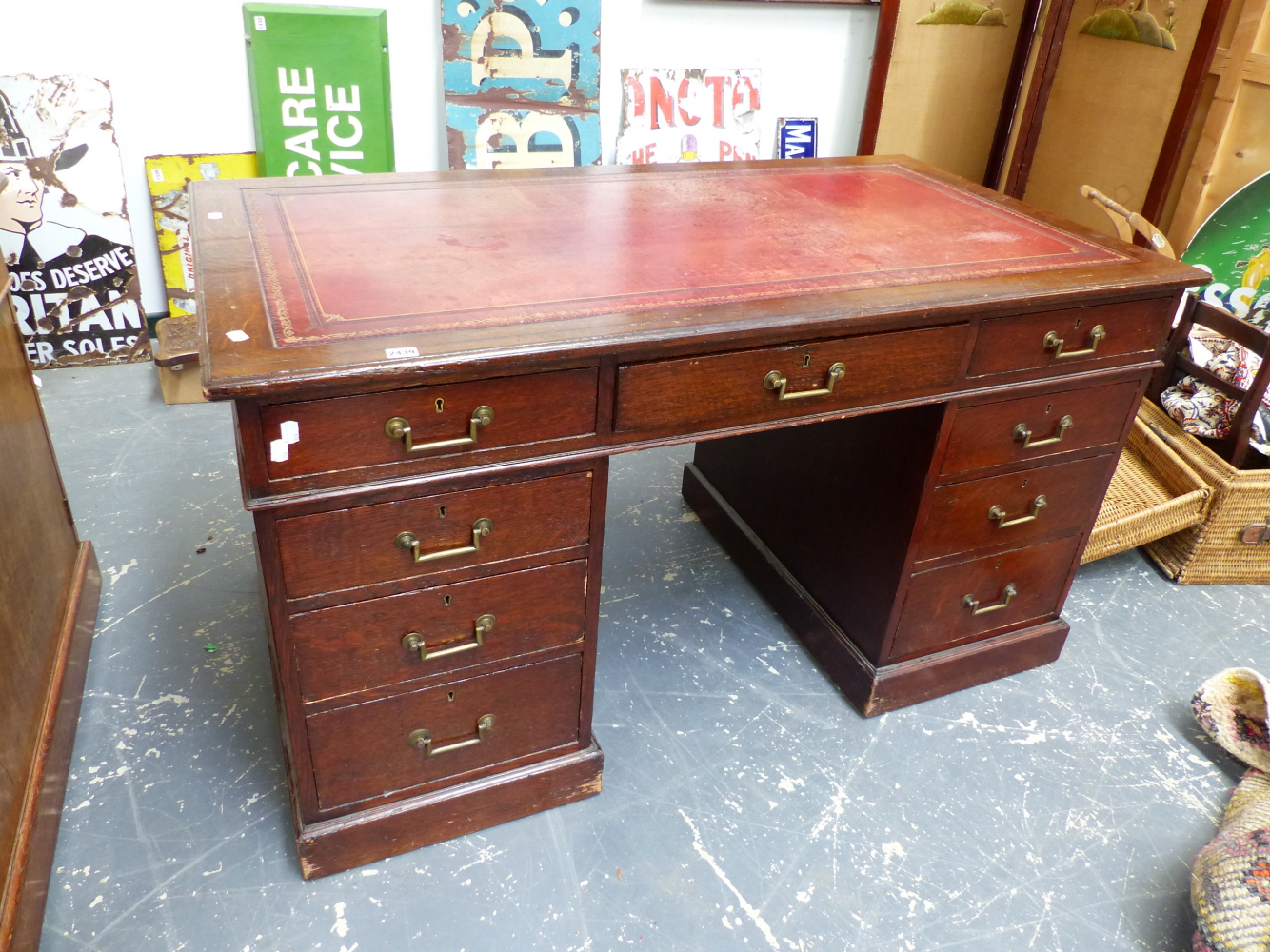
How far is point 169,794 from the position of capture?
1696 millimetres

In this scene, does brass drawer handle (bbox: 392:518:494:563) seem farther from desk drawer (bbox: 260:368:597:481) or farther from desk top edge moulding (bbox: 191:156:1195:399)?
desk top edge moulding (bbox: 191:156:1195:399)

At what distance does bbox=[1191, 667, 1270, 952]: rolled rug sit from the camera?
1462 millimetres

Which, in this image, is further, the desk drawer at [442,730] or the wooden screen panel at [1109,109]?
the wooden screen panel at [1109,109]

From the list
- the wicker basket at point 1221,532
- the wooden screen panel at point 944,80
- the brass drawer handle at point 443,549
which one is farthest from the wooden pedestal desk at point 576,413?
the wooden screen panel at point 944,80

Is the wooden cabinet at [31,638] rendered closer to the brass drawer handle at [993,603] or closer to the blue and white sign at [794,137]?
the brass drawer handle at [993,603]

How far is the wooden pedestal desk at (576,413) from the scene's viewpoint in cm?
126

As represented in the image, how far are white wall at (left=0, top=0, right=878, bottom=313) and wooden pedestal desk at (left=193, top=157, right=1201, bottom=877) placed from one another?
1.43m

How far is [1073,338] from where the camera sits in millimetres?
1673

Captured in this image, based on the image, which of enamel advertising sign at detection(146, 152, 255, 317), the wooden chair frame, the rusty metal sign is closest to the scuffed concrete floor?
the wooden chair frame

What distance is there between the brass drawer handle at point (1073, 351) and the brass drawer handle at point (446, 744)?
1191mm

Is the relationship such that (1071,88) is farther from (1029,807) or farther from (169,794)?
(169,794)

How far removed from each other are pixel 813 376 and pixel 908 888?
93 centimetres

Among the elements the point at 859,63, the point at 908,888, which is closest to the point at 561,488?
the point at 908,888

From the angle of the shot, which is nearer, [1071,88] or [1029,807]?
[1029,807]
